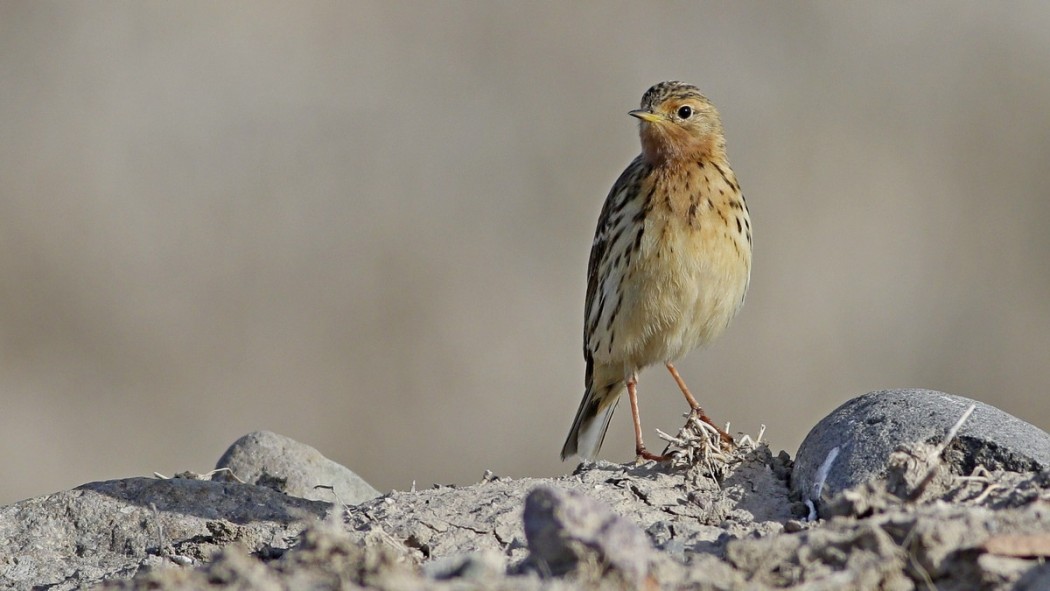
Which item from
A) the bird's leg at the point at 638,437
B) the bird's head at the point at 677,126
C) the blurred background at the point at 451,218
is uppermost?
the blurred background at the point at 451,218

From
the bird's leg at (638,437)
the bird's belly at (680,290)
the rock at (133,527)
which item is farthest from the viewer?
the bird's belly at (680,290)

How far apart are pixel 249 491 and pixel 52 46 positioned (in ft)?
61.1

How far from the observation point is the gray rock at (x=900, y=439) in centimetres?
620

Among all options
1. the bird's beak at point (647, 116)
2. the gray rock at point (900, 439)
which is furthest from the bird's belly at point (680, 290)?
the gray rock at point (900, 439)

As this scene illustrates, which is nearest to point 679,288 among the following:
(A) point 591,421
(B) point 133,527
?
(A) point 591,421

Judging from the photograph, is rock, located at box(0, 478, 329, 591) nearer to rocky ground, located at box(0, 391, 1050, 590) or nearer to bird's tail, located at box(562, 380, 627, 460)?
rocky ground, located at box(0, 391, 1050, 590)

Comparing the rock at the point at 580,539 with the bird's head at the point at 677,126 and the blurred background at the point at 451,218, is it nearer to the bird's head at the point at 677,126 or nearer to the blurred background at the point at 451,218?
the bird's head at the point at 677,126

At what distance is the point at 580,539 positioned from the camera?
4461mm

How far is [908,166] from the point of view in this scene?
25.2m

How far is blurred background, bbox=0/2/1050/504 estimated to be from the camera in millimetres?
20656

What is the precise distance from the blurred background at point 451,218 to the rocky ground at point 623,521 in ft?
39.6

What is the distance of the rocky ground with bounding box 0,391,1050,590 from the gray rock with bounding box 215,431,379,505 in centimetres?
1

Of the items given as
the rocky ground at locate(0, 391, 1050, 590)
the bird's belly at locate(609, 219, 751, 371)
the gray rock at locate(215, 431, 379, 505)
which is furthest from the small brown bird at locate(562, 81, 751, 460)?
the gray rock at locate(215, 431, 379, 505)

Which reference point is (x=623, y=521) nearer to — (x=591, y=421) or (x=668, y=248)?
(x=668, y=248)
